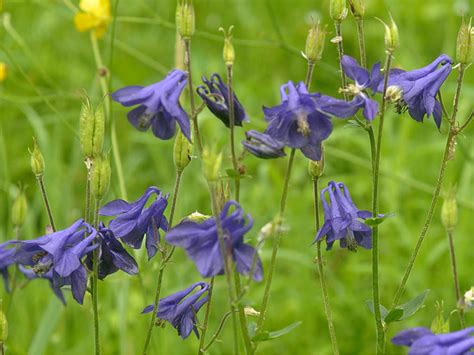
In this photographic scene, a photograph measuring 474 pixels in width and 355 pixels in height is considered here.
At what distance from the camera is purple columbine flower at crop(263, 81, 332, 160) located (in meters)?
1.62

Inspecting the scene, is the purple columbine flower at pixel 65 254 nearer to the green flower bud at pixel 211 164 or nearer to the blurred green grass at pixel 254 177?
the green flower bud at pixel 211 164

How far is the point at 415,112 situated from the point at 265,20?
408 centimetres

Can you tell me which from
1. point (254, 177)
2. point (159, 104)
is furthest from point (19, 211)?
point (254, 177)

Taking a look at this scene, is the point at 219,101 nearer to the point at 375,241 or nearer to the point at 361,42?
the point at 361,42

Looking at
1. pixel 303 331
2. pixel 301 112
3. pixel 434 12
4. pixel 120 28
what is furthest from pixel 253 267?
pixel 120 28

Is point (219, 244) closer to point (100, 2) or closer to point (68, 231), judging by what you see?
point (68, 231)

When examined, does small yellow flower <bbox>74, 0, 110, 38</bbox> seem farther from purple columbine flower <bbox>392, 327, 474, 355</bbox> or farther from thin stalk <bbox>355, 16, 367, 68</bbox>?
purple columbine flower <bbox>392, 327, 474, 355</bbox>

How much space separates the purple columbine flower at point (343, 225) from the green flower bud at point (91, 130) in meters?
0.50

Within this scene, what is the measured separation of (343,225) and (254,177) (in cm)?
260

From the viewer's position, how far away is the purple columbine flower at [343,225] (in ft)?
6.00

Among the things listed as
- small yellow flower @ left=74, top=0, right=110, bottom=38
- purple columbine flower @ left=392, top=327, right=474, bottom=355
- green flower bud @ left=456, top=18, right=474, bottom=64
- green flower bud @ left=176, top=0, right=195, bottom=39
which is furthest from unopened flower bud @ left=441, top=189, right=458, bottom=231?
small yellow flower @ left=74, top=0, right=110, bottom=38

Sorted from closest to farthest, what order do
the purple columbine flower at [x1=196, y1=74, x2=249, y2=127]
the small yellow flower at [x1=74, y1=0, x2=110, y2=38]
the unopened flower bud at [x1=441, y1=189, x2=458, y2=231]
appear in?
the purple columbine flower at [x1=196, y1=74, x2=249, y2=127], the unopened flower bud at [x1=441, y1=189, x2=458, y2=231], the small yellow flower at [x1=74, y1=0, x2=110, y2=38]

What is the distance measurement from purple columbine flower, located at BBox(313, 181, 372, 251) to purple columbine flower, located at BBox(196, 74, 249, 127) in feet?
1.06

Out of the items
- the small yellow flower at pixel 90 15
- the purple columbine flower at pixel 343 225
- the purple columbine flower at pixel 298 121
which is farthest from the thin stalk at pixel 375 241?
the small yellow flower at pixel 90 15
